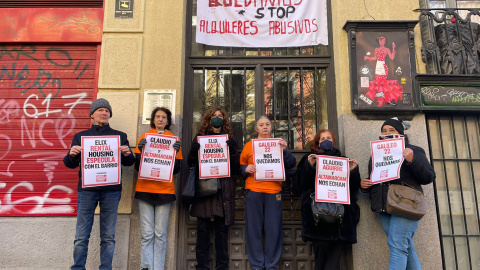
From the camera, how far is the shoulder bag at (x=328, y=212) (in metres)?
4.30

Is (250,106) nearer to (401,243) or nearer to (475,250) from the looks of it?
(401,243)

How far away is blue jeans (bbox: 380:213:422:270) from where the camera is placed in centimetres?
419

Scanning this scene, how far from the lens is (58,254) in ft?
16.1

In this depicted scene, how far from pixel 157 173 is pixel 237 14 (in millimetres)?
2836

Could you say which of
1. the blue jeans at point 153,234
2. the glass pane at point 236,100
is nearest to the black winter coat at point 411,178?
the glass pane at point 236,100

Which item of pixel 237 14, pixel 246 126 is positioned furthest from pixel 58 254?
pixel 237 14

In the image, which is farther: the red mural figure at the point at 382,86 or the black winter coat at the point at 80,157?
the red mural figure at the point at 382,86

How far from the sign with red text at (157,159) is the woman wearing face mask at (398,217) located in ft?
7.82

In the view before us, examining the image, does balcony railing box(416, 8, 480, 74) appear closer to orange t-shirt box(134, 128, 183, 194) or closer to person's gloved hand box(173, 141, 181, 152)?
person's gloved hand box(173, 141, 181, 152)

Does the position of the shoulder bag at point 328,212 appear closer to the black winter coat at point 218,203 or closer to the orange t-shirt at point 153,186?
the black winter coat at point 218,203

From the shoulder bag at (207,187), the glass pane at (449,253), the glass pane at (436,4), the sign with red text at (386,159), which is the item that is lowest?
the glass pane at (449,253)

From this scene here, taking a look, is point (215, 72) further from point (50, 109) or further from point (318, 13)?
point (50, 109)

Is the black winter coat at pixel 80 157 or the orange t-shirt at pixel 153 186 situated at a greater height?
the black winter coat at pixel 80 157

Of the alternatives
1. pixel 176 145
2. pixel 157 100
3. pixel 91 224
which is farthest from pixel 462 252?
pixel 91 224
